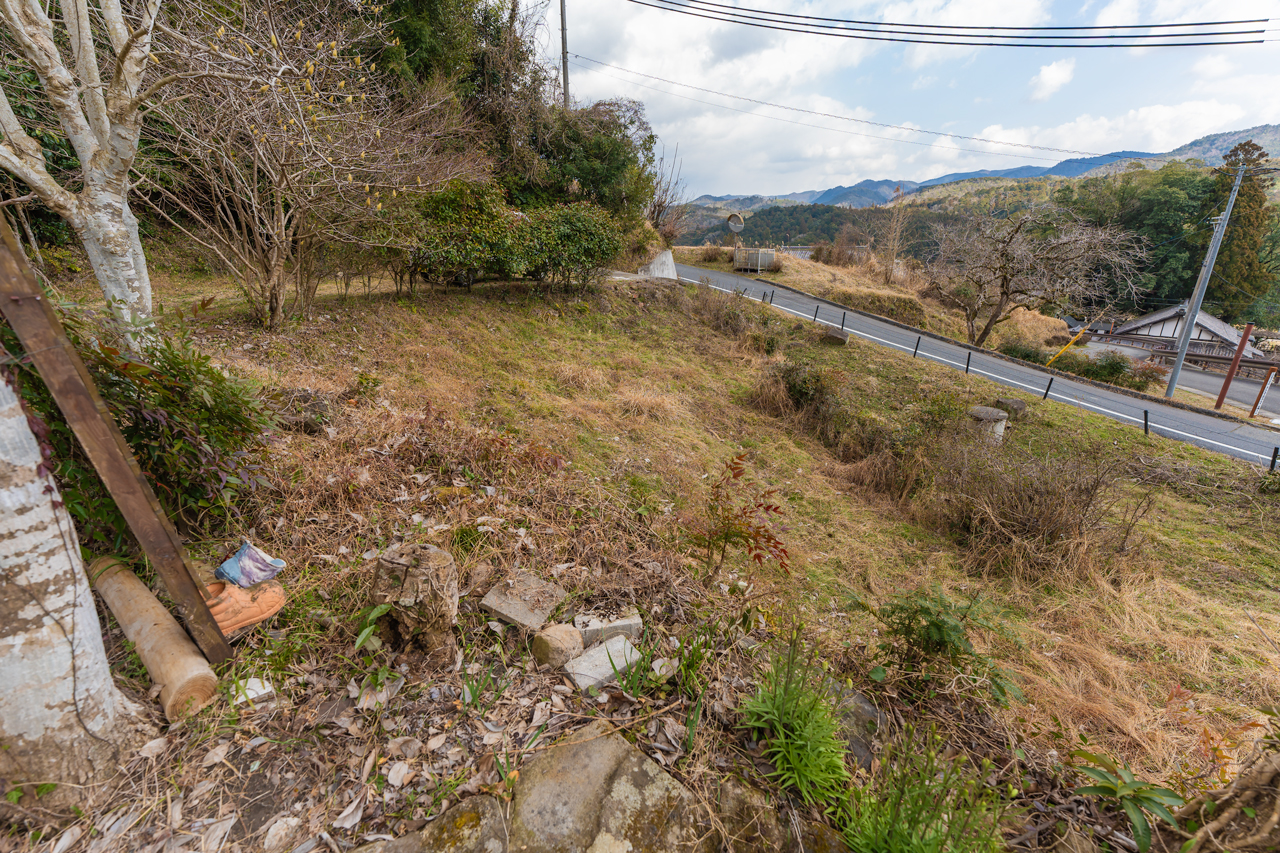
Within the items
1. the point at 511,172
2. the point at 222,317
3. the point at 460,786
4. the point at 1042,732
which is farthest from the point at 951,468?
the point at 511,172

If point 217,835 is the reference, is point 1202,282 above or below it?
above

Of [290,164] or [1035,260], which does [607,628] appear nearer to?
[290,164]

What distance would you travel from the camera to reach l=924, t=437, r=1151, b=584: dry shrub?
17.1 feet

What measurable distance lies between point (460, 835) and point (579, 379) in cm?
634

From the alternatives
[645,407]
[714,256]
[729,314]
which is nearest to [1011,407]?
[729,314]

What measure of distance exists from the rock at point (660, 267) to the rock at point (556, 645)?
13047 millimetres

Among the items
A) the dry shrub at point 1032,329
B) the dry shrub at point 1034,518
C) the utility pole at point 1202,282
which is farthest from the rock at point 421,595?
the dry shrub at point 1032,329

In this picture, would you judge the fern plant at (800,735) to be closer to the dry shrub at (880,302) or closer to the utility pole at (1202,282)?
the dry shrub at (880,302)

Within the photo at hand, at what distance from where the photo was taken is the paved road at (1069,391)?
9.57 m

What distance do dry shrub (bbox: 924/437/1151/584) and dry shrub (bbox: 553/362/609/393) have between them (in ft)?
16.4

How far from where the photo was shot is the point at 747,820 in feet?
6.32

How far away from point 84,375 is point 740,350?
34.6 feet

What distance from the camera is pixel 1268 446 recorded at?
31.0 ft

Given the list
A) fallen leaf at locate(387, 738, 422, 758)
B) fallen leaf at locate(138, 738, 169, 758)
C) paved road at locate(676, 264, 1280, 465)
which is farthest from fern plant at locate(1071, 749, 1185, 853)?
paved road at locate(676, 264, 1280, 465)
